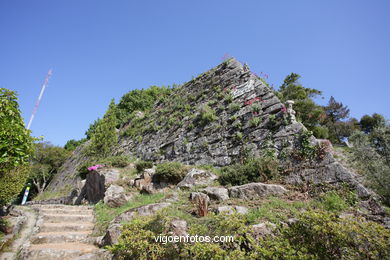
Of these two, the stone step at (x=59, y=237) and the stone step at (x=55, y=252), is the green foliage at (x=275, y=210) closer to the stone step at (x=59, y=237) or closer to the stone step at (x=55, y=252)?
the stone step at (x=55, y=252)

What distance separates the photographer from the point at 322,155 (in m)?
5.95

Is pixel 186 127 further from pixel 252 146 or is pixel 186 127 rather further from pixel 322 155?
pixel 322 155

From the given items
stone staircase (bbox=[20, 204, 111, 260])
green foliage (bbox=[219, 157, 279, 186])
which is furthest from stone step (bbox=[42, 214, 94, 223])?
green foliage (bbox=[219, 157, 279, 186])

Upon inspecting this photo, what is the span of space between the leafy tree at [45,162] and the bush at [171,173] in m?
28.7

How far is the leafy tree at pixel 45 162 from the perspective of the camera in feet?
87.9

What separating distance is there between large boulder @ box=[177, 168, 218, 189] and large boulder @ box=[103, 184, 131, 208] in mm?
2498

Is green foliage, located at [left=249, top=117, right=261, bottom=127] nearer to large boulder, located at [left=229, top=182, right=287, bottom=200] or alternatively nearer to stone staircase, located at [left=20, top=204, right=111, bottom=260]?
large boulder, located at [left=229, top=182, right=287, bottom=200]

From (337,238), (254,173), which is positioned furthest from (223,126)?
(337,238)

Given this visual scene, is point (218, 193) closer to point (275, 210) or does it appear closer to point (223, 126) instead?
point (275, 210)

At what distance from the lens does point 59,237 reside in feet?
15.7

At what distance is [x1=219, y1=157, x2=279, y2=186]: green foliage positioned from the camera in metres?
6.28

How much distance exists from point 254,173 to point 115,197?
6.03m

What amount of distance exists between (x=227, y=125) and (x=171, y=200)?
5.32 metres

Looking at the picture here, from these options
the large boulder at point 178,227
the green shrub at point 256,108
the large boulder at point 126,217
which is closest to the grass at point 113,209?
the large boulder at point 126,217
